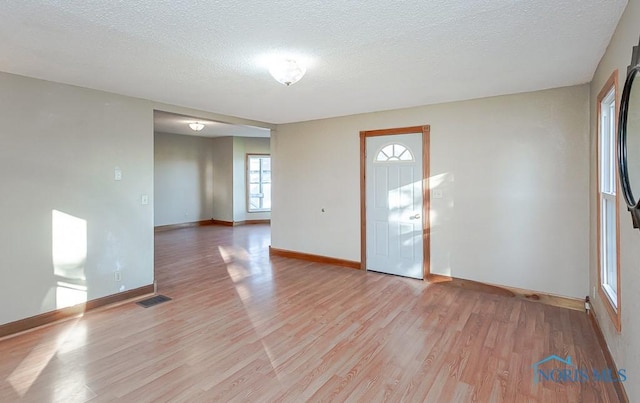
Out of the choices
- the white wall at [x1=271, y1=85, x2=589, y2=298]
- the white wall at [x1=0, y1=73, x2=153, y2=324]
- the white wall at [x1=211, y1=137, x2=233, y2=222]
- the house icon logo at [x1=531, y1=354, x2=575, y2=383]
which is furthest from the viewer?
the white wall at [x1=211, y1=137, x2=233, y2=222]

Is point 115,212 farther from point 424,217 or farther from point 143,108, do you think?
point 424,217

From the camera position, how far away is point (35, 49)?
2.56 m

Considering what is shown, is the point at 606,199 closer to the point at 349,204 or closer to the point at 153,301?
the point at 349,204

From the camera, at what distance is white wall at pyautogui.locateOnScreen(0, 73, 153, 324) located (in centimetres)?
313

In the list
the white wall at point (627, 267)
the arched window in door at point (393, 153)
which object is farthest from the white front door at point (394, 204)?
the white wall at point (627, 267)

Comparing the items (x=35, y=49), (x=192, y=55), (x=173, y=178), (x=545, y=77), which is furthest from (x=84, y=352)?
(x=173, y=178)

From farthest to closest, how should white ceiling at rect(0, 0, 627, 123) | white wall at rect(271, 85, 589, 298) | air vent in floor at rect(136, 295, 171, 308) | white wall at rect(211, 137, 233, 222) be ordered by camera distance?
white wall at rect(211, 137, 233, 222) < air vent in floor at rect(136, 295, 171, 308) < white wall at rect(271, 85, 589, 298) < white ceiling at rect(0, 0, 627, 123)

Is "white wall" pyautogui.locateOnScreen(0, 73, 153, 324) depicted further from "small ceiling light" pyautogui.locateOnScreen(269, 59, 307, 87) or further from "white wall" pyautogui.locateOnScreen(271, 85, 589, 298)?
"white wall" pyautogui.locateOnScreen(271, 85, 589, 298)

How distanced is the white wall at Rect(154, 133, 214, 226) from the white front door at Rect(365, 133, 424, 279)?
6388mm

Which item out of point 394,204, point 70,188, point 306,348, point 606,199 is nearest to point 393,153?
point 394,204

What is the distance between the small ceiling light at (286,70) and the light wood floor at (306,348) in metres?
2.26

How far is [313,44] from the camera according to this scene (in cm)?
249

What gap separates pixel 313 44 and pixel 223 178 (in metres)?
8.22

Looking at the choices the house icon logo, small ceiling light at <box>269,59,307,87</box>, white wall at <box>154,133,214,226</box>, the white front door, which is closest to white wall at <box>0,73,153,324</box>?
small ceiling light at <box>269,59,307,87</box>
